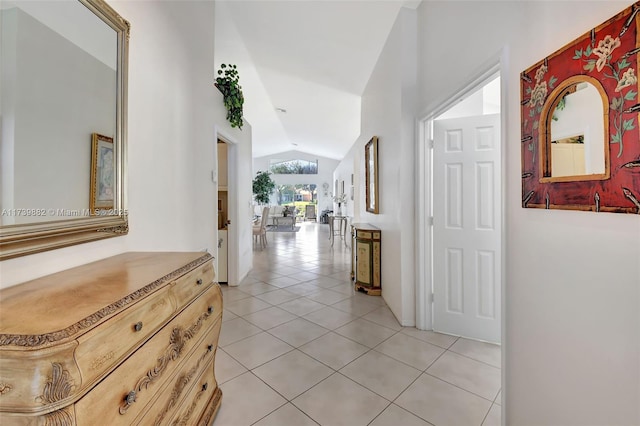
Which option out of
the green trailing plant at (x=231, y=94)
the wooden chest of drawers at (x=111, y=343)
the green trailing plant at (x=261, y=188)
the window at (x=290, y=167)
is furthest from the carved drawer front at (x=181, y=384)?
the window at (x=290, y=167)

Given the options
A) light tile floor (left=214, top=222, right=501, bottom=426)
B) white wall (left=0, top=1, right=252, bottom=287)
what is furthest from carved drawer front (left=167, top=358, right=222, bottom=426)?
white wall (left=0, top=1, right=252, bottom=287)

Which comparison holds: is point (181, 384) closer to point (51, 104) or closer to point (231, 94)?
point (51, 104)

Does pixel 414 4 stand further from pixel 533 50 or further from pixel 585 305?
pixel 585 305

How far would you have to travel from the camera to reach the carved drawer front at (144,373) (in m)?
0.73

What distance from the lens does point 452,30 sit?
208 cm

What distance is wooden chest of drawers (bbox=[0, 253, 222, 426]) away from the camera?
1.96 feet

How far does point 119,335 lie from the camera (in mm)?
798

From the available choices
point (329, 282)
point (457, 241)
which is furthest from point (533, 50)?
point (329, 282)

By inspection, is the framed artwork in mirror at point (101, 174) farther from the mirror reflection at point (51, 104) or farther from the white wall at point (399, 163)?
the white wall at point (399, 163)

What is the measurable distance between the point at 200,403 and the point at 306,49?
4.07m

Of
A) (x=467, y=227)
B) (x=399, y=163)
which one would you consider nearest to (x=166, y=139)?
(x=399, y=163)

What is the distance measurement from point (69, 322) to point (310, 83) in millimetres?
5173

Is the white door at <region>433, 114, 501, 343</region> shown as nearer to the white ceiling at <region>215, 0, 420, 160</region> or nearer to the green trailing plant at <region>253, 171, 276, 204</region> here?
the white ceiling at <region>215, 0, 420, 160</region>

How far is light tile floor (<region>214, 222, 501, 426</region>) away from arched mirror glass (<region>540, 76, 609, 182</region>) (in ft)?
4.68
